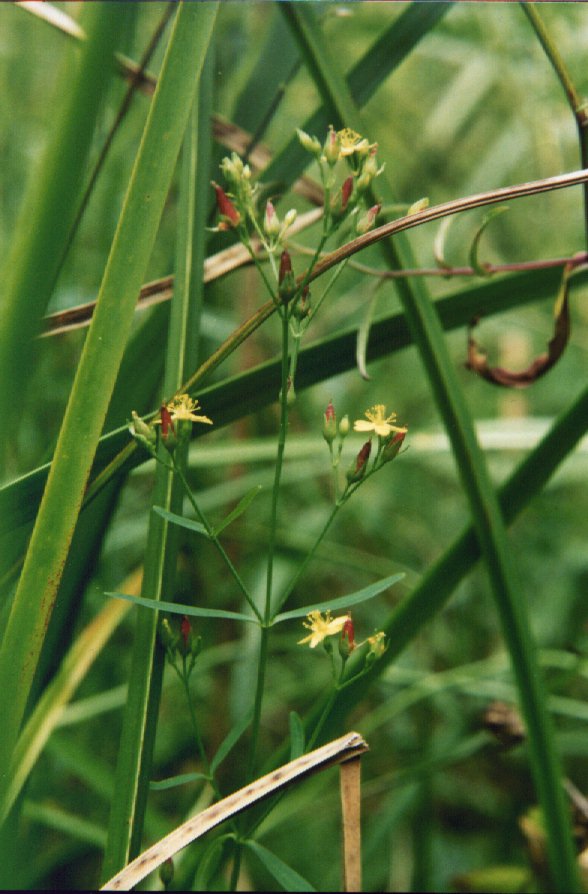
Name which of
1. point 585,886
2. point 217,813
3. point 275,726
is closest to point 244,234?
point 217,813

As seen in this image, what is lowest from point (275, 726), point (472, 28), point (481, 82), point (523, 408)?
point (275, 726)

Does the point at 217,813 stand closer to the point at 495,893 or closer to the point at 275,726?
the point at 495,893

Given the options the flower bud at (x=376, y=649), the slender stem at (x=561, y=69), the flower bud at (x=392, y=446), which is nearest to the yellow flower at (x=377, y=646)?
the flower bud at (x=376, y=649)

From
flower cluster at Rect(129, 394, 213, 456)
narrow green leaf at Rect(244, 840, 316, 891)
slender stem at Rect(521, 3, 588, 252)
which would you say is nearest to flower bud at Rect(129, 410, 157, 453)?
flower cluster at Rect(129, 394, 213, 456)

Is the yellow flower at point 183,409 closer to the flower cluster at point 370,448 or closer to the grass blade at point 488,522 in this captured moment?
the flower cluster at point 370,448

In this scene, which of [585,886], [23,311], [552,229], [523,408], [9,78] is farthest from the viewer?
[552,229]

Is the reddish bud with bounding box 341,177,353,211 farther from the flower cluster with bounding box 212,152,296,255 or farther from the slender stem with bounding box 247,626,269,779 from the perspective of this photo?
the slender stem with bounding box 247,626,269,779

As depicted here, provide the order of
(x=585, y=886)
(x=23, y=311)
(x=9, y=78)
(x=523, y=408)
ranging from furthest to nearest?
(x=523, y=408), (x=9, y=78), (x=585, y=886), (x=23, y=311)
